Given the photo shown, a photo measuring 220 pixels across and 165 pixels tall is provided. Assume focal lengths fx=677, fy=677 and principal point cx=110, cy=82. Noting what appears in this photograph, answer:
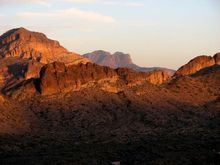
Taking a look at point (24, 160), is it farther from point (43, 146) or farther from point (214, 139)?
point (214, 139)

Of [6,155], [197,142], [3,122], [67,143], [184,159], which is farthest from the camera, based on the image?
[3,122]

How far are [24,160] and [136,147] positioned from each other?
98.9 ft

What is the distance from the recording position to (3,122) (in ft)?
627

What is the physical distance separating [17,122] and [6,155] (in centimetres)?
4317

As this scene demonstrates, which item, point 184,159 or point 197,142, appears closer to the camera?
point 184,159

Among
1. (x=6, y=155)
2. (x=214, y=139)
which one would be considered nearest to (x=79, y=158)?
(x=6, y=155)

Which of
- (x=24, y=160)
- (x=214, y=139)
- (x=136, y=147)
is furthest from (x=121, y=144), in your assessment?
(x=24, y=160)

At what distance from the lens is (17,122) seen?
196625mm

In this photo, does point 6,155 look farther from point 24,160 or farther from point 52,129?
point 52,129

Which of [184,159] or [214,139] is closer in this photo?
[184,159]

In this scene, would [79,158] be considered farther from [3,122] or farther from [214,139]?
[3,122]

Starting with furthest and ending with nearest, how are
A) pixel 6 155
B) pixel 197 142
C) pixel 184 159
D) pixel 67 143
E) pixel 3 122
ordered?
pixel 3 122 → pixel 67 143 → pixel 197 142 → pixel 6 155 → pixel 184 159

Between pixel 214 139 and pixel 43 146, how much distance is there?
42951mm

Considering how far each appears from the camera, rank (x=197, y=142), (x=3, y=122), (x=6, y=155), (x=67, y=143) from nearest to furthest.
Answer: (x=6, y=155)
(x=197, y=142)
(x=67, y=143)
(x=3, y=122)
